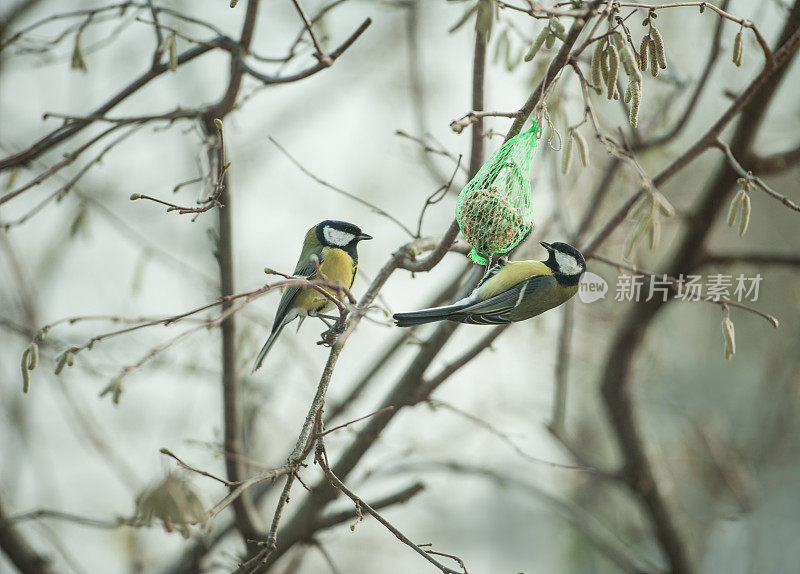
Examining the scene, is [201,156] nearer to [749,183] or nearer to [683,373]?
[749,183]

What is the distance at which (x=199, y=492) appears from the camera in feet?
4.82

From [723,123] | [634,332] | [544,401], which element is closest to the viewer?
[723,123]

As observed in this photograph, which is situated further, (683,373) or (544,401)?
(683,373)

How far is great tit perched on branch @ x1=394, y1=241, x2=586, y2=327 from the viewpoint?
1.42 m

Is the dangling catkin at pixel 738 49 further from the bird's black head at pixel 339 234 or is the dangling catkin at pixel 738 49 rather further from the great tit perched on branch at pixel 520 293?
the bird's black head at pixel 339 234

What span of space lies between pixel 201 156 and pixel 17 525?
1722 mm

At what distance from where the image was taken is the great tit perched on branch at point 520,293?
4.67ft

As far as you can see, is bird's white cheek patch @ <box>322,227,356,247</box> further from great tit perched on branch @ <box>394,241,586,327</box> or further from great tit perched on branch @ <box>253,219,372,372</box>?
great tit perched on branch @ <box>394,241,586,327</box>

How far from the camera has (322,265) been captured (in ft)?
5.47

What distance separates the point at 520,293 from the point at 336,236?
1.44ft

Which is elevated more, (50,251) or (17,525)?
(50,251)

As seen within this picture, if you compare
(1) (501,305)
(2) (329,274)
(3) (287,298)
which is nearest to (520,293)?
(1) (501,305)

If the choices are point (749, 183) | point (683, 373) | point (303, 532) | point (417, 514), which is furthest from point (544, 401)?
point (749, 183)

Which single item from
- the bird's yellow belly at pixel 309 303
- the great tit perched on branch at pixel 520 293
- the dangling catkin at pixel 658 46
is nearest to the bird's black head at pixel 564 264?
the great tit perched on branch at pixel 520 293
